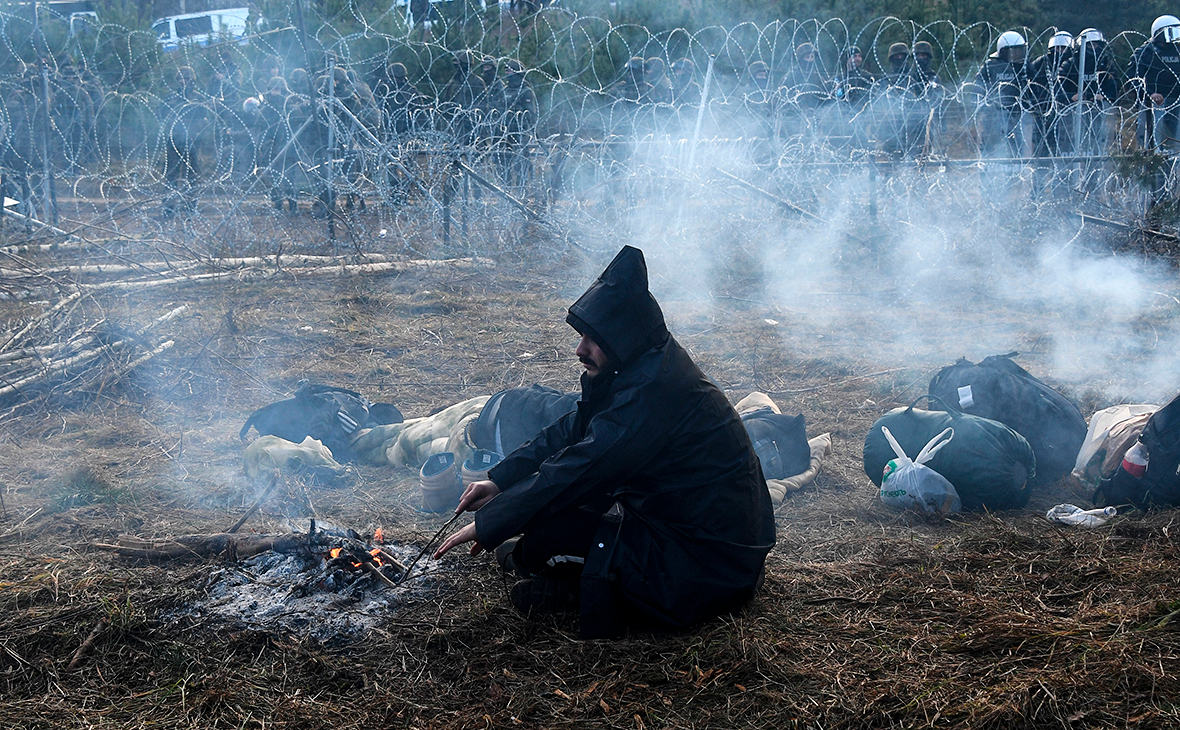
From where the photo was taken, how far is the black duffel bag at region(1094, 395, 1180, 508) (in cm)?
347

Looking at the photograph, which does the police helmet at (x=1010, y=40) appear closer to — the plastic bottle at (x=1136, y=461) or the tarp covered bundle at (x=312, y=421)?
the plastic bottle at (x=1136, y=461)

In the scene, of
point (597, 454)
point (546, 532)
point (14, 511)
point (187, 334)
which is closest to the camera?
point (597, 454)

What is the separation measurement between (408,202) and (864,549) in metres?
6.74

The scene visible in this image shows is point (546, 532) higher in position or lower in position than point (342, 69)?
lower

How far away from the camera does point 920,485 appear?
151 inches

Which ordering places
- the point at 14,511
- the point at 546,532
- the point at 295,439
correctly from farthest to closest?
the point at 295,439
the point at 14,511
the point at 546,532

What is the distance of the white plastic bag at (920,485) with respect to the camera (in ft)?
12.5

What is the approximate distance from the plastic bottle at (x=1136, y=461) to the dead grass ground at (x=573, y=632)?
0.20 metres

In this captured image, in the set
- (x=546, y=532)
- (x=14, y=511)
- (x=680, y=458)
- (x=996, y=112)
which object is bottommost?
(x=14, y=511)

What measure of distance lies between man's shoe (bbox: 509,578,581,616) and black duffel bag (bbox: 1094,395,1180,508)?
2438mm

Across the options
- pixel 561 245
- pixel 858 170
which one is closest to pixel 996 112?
pixel 858 170

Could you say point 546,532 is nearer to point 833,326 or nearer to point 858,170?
point 833,326

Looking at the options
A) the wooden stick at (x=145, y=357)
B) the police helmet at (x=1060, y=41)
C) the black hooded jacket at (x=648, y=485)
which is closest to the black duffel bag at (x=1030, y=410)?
the black hooded jacket at (x=648, y=485)

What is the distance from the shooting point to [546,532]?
9.32ft
